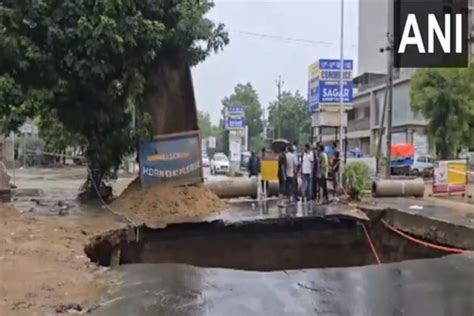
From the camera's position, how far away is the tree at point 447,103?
34906mm

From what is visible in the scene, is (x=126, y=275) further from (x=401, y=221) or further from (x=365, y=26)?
(x=365, y=26)

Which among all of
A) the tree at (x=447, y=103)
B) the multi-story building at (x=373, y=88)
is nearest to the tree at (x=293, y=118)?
the multi-story building at (x=373, y=88)

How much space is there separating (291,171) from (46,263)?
34.6ft

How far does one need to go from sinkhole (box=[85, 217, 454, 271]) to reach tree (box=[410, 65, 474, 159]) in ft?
71.6

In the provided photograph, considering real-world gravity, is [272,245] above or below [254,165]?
below

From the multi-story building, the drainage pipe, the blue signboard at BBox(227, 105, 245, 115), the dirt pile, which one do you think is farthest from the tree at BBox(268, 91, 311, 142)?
the dirt pile

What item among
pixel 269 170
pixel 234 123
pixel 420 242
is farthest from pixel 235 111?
pixel 420 242

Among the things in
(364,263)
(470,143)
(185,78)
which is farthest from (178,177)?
(470,143)

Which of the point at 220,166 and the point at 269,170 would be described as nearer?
the point at 269,170

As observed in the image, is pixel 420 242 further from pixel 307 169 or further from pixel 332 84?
pixel 332 84

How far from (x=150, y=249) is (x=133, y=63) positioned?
4.78 m

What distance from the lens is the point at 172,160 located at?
16.4 meters

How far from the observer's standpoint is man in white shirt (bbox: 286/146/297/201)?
18.2 meters

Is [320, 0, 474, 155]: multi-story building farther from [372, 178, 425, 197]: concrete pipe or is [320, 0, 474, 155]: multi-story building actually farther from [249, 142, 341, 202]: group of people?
[249, 142, 341, 202]: group of people
